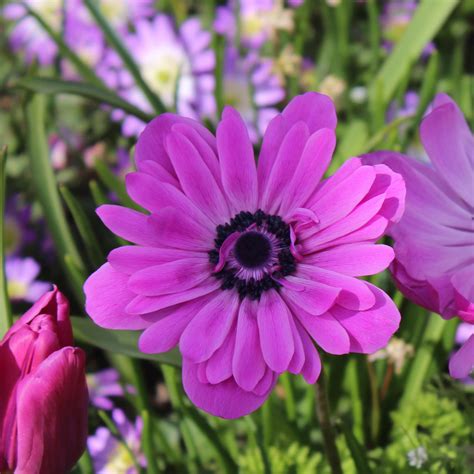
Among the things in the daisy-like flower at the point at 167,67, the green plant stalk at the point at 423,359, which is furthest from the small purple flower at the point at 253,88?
the green plant stalk at the point at 423,359

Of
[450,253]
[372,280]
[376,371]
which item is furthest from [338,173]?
[376,371]

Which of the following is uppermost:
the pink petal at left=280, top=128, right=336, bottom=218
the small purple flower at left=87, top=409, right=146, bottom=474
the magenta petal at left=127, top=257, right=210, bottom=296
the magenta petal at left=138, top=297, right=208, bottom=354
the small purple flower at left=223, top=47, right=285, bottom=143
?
the pink petal at left=280, top=128, right=336, bottom=218

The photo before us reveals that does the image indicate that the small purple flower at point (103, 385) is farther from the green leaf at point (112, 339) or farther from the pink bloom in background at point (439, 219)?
the pink bloom in background at point (439, 219)

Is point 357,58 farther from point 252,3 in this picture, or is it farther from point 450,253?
point 450,253

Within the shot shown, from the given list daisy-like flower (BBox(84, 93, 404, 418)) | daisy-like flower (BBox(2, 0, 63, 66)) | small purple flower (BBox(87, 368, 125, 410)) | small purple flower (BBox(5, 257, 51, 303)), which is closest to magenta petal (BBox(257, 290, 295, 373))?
daisy-like flower (BBox(84, 93, 404, 418))

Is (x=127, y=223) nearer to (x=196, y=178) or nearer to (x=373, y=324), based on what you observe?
(x=196, y=178)

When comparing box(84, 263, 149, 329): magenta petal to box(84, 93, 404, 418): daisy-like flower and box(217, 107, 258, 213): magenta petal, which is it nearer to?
box(84, 93, 404, 418): daisy-like flower

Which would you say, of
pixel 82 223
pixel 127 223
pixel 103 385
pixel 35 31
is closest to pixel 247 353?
pixel 127 223
